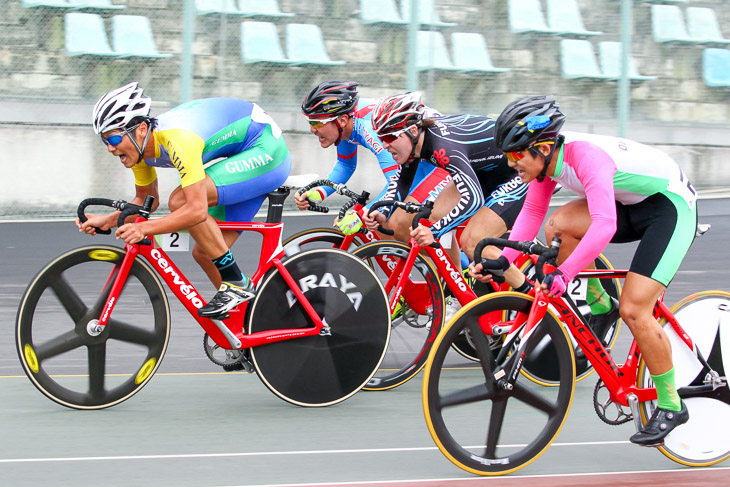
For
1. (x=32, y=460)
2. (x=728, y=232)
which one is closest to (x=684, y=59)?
(x=728, y=232)

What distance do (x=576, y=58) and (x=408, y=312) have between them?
923 centimetres

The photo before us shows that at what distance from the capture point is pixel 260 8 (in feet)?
43.2

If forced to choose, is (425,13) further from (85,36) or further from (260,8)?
(85,36)

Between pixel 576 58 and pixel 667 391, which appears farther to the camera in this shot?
pixel 576 58

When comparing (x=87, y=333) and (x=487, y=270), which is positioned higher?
(x=487, y=270)

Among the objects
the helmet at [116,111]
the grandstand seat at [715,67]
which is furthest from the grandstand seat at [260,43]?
the helmet at [116,111]

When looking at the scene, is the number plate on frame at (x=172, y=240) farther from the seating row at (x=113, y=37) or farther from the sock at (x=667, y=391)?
the seating row at (x=113, y=37)

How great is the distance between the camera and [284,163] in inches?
230

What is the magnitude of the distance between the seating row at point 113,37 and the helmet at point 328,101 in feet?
22.5

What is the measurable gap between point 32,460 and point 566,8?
38.2 ft

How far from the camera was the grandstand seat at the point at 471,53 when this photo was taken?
13852 millimetres

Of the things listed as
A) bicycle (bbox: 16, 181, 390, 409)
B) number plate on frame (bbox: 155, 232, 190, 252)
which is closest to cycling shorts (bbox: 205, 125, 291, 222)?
bicycle (bbox: 16, 181, 390, 409)

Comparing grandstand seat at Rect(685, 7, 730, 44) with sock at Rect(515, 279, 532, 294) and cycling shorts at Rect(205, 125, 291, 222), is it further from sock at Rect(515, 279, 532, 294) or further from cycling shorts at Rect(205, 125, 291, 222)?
sock at Rect(515, 279, 532, 294)

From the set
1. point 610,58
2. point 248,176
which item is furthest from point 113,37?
point 248,176
